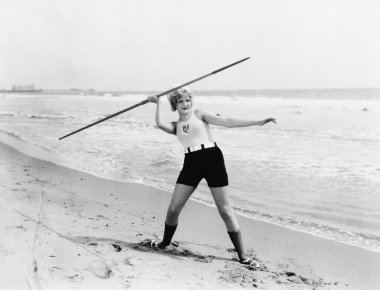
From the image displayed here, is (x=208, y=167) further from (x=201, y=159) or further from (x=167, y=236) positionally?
(x=167, y=236)

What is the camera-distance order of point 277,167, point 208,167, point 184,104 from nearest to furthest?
point 208,167 < point 184,104 < point 277,167

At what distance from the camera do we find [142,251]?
392 cm

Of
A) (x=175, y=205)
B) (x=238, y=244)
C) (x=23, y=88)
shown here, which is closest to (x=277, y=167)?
(x=238, y=244)

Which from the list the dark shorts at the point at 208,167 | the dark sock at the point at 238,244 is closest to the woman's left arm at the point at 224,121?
the dark shorts at the point at 208,167

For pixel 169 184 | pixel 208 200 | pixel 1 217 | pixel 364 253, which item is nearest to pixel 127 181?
pixel 169 184

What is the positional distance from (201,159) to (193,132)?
0.86 ft

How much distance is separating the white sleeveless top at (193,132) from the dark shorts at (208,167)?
10 centimetres

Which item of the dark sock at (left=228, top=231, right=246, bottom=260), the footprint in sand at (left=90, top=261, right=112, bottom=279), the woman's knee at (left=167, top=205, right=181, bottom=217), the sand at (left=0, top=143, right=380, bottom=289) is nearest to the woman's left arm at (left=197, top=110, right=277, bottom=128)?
the woman's knee at (left=167, top=205, right=181, bottom=217)

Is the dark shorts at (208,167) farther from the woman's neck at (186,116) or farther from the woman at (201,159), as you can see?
the woman's neck at (186,116)

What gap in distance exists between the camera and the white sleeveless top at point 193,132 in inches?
154

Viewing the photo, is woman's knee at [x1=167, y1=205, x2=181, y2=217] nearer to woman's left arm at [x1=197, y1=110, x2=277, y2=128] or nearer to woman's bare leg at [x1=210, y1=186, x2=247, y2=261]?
woman's bare leg at [x1=210, y1=186, x2=247, y2=261]

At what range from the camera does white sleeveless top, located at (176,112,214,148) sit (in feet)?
12.8

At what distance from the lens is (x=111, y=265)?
3.37m

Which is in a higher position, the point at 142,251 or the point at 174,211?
the point at 174,211
